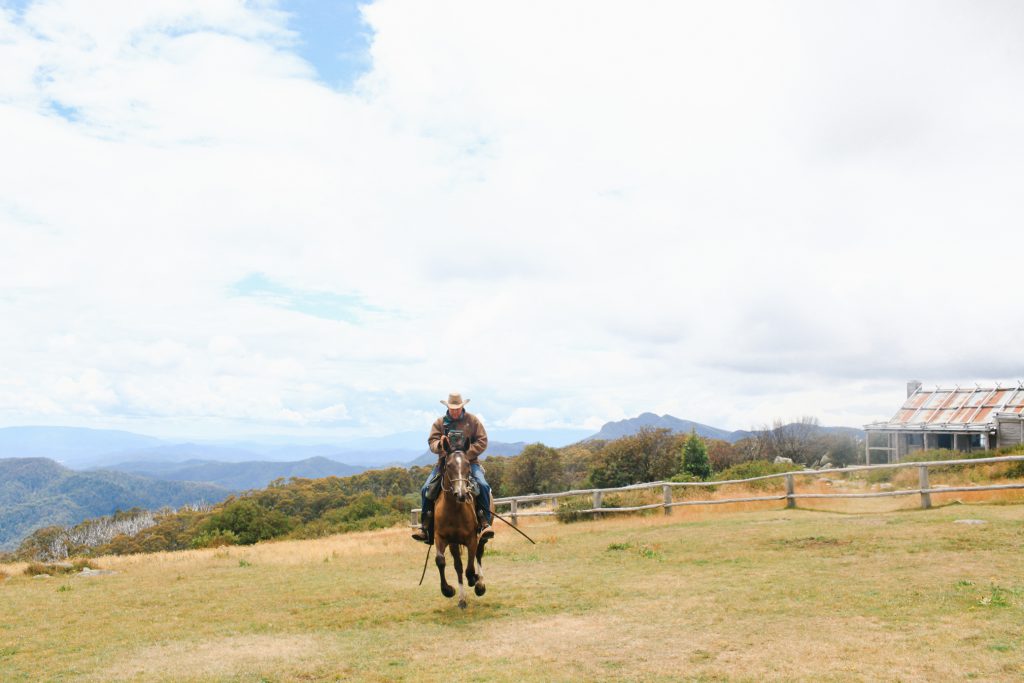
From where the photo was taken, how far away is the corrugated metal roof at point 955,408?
111 ft

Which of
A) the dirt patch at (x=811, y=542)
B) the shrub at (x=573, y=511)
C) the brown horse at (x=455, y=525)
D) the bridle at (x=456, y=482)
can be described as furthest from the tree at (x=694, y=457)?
the bridle at (x=456, y=482)

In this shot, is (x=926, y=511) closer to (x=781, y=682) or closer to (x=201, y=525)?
(x=781, y=682)

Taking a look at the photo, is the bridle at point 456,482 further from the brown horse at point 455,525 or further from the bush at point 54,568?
the bush at point 54,568

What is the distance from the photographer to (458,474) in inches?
422

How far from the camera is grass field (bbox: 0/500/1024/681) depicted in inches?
305

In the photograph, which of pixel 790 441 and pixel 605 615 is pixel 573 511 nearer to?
pixel 605 615

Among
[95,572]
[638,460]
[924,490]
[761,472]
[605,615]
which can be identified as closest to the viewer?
[605,615]

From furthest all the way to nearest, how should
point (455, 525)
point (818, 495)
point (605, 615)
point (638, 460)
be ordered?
point (638, 460), point (818, 495), point (455, 525), point (605, 615)

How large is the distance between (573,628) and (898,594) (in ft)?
15.3

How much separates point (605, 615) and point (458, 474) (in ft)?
9.90

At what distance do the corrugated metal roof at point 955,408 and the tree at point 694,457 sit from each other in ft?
31.8

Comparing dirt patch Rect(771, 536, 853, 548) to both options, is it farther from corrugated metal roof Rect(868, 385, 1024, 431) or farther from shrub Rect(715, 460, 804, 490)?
corrugated metal roof Rect(868, 385, 1024, 431)

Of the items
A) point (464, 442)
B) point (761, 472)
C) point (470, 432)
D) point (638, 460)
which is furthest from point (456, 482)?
point (638, 460)

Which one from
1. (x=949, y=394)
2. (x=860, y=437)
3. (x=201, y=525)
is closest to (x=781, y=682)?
(x=949, y=394)
